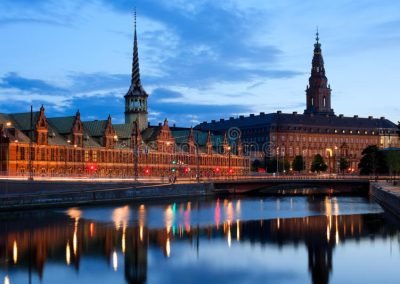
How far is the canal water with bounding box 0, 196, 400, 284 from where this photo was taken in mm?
44188

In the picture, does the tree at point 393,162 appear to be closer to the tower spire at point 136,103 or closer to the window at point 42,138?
the tower spire at point 136,103

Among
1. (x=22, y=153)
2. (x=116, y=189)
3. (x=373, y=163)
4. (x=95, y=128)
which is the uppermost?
(x=95, y=128)

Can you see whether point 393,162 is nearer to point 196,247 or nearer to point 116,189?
point 116,189

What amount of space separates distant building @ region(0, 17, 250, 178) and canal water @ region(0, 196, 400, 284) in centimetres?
2320

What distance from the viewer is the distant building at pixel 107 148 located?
115731mm

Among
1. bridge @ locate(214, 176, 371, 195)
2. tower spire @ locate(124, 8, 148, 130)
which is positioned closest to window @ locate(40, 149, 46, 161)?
bridge @ locate(214, 176, 371, 195)

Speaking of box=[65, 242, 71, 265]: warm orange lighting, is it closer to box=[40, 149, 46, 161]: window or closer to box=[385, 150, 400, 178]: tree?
box=[40, 149, 46, 161]: window

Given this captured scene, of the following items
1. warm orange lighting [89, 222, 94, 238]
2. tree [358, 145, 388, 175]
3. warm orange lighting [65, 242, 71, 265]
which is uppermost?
tree [358, 145, 388, 175]

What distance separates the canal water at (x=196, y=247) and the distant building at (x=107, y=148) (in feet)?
76.1

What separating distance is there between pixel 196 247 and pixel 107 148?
8536 centimetres

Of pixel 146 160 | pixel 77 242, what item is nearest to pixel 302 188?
pixel 146 160

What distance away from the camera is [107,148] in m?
139

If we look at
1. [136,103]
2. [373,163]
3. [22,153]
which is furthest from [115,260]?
[373,163]

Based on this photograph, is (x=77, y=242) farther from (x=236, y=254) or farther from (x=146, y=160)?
(x=146, y=160)
